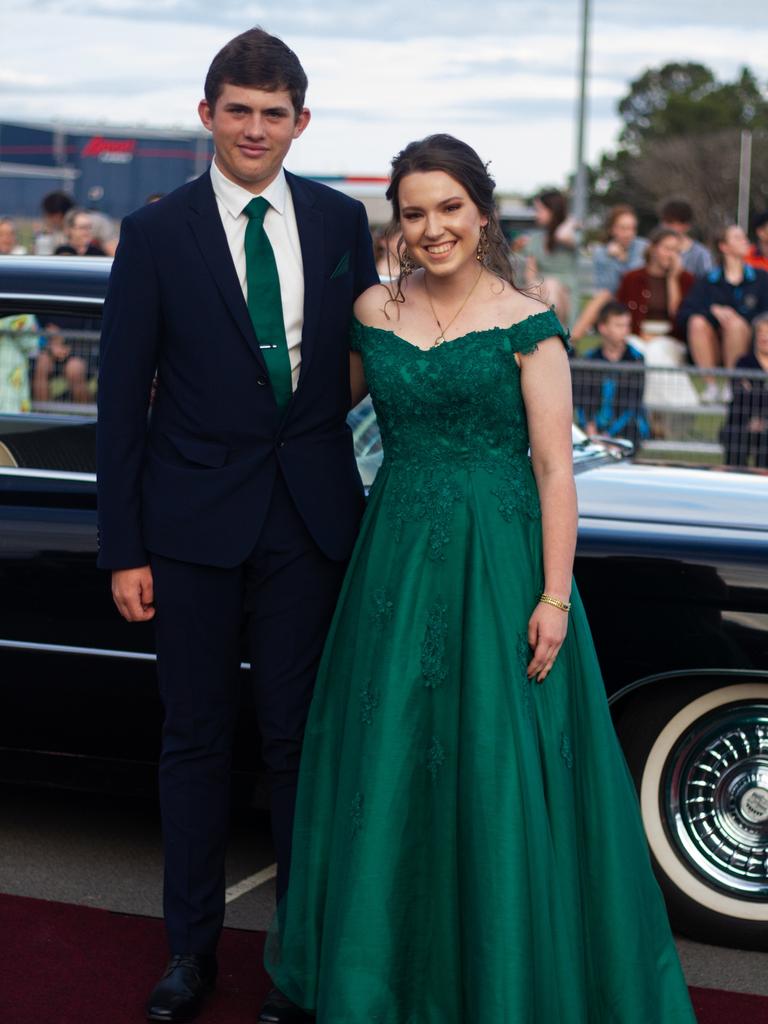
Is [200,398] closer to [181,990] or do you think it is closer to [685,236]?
[181,990]

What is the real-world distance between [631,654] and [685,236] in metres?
8.14

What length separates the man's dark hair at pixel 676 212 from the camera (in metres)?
11.7

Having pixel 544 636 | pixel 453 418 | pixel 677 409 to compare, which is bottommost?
pixel 544 636

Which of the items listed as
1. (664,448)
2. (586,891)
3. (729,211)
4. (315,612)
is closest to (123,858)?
(315,612)

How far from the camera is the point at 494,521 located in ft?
10.8

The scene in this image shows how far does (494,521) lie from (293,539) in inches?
18.1

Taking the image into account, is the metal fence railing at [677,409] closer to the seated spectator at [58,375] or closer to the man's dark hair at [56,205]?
the seated spectator at [58,375]

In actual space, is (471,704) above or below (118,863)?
above

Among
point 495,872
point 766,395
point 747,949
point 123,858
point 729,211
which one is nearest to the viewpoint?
point 495,872

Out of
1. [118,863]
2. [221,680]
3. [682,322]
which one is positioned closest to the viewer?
[221,680]

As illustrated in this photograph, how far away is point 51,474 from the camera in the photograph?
4.39 m

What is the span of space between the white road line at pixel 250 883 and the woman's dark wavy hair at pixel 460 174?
1.79 metres

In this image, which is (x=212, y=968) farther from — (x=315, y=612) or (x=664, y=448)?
(x=664, y=448)

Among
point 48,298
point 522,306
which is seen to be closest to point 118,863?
point 48,298
